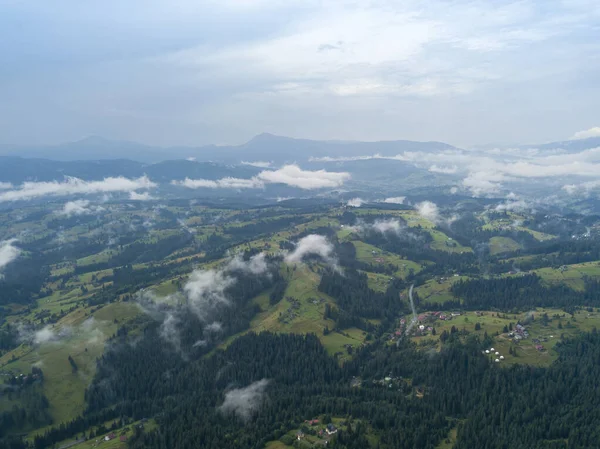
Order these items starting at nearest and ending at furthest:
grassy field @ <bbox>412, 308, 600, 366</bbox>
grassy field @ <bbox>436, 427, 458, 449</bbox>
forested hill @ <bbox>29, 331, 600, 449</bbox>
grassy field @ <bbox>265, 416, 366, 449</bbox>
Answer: grassy field @ <bbox>436, 427, 458, 449</bbox>, grassy field @ <bbox>265, 416, 366, 449</bbox>, forested hill @ <bbox>29, 331, 600, 449</bbox>, grassy field @ <bbox>412, 308, 600, 366</bbox>

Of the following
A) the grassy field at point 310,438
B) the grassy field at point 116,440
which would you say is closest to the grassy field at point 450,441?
the grassy field at point 310,438

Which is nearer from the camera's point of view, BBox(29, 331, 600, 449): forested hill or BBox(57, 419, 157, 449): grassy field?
BBox(29, 331, 600, 449): forested hill

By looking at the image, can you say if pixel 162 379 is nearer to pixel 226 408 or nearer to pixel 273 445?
pixel 226 408

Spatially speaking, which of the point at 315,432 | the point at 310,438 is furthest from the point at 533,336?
the point at 310,438

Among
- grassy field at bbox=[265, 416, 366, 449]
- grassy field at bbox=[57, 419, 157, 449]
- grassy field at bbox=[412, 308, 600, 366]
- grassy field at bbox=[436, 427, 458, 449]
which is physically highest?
grassy field at bbox=[412, 308, 600, 366]

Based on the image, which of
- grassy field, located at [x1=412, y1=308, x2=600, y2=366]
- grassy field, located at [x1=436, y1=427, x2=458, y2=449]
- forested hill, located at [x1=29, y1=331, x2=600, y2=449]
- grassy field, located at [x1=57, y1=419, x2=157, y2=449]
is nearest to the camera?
grassy field, located at [x1=436, y1=427, x2=458, y2=449]

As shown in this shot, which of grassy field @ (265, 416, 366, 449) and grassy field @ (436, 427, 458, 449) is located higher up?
grassy field @ (265, 416, 366, 449)

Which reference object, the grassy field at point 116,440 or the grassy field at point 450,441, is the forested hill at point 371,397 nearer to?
the grassy field at point 450,441

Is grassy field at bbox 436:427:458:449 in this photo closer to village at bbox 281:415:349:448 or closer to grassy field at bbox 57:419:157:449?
village at bbox 281:415:349:448

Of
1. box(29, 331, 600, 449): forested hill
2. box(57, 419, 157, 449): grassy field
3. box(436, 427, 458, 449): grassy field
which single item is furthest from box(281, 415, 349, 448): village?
box(57, 419, 157, 449): grassy field

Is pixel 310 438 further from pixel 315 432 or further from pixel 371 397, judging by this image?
pixel 371 397

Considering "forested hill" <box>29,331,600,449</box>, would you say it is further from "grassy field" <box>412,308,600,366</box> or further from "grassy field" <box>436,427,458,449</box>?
"grassy field" <box>412,308,600,366</box>
